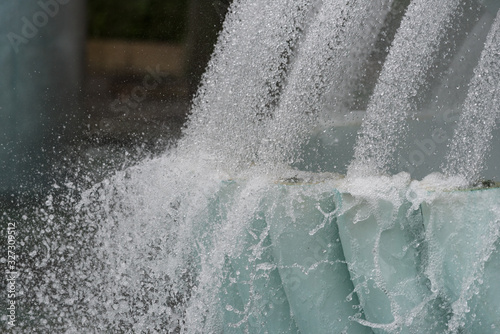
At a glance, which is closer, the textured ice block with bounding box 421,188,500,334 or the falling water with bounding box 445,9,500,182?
the textured ice block with bounding box 421,188,500,334

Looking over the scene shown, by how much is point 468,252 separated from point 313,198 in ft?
0.82

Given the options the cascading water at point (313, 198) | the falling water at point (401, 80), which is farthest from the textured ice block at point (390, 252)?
the falling water at point (401, 80)

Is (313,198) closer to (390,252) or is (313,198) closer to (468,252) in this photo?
(390,252)

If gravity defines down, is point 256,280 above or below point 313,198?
below

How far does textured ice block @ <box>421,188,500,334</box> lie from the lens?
0.81m

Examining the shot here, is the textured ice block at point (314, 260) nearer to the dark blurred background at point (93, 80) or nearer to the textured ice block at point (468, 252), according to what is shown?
the textured ice block at point (468, 252)

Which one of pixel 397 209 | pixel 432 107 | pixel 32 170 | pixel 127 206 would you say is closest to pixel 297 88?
pixel 432 107

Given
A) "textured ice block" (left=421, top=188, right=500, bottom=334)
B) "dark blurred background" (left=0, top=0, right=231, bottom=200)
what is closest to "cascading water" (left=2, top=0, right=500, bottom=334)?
"textured ice block" (left=421, top=188, right=500, bottom=334)

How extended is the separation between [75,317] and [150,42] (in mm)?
990

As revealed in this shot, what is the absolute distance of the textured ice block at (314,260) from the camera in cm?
91

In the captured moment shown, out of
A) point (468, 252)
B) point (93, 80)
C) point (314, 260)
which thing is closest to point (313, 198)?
point (314, 260)

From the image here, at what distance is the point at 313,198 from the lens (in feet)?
2.97

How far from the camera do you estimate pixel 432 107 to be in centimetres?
108

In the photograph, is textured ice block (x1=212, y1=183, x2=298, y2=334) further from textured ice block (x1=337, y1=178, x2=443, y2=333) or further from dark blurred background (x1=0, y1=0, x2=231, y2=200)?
dark blurred background (x1=0, y1=0, x2=231, y2=200)
